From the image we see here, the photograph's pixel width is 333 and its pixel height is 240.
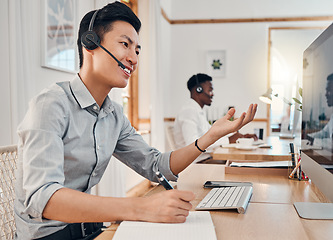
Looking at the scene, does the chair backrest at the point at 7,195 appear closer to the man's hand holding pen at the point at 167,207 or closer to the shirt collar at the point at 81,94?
the shirt collar at the point at 81,94

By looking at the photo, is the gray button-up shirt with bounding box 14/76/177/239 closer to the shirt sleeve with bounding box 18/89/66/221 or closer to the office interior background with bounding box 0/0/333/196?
the shirt sleeve with bounding box 18/89/66/221

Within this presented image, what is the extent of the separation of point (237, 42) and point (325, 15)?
132 centimetres

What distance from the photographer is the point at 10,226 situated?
1.13 meters

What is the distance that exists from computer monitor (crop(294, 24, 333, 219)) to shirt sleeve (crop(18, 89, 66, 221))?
0.64m

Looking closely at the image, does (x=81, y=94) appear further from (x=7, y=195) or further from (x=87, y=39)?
(x=7, y=195)

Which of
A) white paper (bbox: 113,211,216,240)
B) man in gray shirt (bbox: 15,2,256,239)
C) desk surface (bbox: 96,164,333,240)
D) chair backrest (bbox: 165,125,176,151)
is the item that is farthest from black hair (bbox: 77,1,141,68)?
chair backrest (bbox: 165,125,176,151)

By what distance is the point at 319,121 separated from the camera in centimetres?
95

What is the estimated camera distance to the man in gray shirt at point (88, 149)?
33.2 inches

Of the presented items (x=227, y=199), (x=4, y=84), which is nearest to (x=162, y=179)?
(x=227, y=199)

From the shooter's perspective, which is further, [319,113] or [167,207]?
[319,113]

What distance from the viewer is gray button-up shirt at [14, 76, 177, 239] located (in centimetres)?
91

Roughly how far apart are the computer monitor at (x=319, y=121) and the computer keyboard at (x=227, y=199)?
0.49ft

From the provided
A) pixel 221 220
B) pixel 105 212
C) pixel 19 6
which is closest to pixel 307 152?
pixel 221 220

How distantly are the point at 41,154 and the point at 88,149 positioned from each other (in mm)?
254
